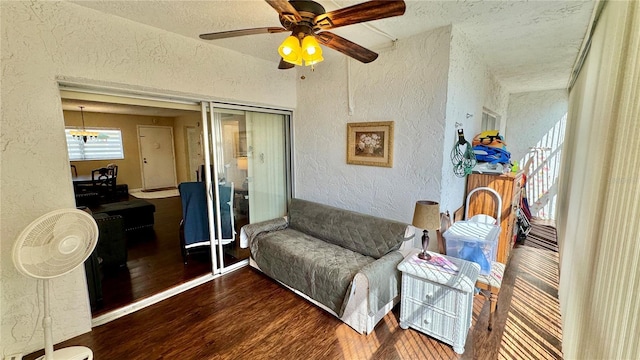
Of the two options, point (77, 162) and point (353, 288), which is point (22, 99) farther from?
point (77, 162)

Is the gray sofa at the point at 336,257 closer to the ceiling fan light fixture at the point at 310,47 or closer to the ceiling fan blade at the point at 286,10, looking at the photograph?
the ceiling fan light fixture at the point at 310,47

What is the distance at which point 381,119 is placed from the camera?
272 centimetres

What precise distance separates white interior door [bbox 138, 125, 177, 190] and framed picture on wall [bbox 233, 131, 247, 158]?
6.11m

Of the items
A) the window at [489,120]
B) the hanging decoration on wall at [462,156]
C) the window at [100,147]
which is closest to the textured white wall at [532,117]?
the window at [489,120]

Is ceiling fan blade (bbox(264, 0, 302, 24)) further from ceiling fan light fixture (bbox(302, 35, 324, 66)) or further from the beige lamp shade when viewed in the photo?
the beige lamp shade

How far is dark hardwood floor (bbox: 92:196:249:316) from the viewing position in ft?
8.36

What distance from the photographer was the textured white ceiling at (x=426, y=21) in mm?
1886

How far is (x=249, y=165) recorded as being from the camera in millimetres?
3273

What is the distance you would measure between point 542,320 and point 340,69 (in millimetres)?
3119

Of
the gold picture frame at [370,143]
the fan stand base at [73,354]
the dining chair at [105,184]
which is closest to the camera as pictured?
the fan stand base at [73,354]

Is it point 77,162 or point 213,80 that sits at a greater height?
point 213,80

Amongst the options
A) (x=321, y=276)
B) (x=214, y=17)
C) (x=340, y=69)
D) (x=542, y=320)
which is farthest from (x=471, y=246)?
(x=214, y=17)

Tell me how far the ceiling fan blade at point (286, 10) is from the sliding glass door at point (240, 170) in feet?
5.77

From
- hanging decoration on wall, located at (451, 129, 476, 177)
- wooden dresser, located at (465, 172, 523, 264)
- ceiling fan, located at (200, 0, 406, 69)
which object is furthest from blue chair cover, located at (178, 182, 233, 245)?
wooden dresser, located at (465, 172, 523, 264)
